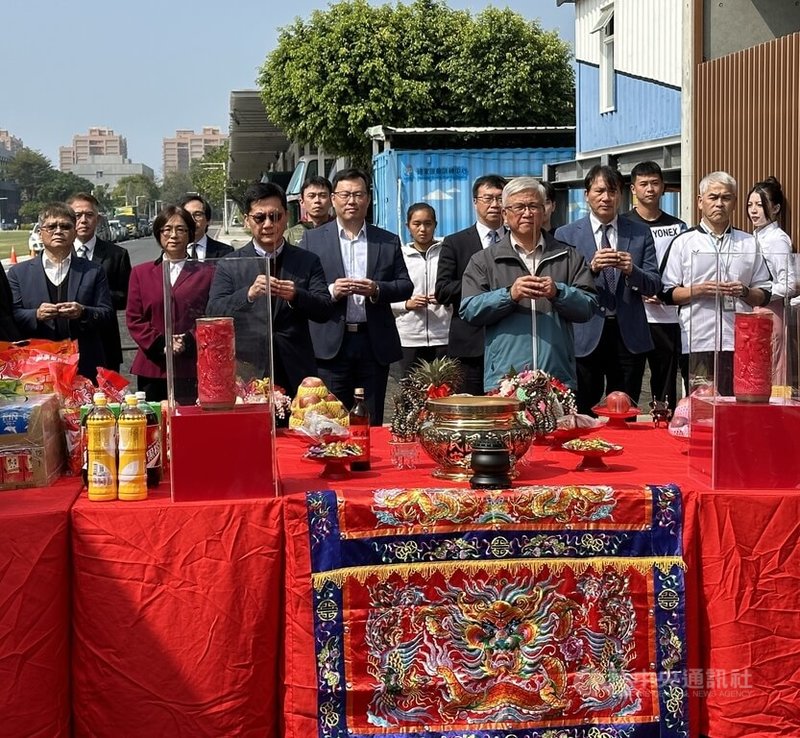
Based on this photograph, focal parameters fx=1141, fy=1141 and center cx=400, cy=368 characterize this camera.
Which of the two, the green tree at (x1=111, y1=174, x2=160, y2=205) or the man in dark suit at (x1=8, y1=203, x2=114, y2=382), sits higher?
the green tree at (x1=111, y1=174, x2=160, y2=205)

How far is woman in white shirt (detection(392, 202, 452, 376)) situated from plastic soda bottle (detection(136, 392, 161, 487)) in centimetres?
321

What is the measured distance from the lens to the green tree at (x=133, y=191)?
575 feet

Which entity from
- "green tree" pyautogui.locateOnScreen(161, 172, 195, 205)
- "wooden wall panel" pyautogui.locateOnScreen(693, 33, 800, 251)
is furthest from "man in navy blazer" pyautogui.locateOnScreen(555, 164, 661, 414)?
"green tree" pyautogui.locateOnScreen(161, 172, 195, 205)

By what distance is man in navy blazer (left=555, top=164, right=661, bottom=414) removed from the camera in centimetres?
536

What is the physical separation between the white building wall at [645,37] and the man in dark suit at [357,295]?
1118 cm

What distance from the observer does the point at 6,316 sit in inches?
201

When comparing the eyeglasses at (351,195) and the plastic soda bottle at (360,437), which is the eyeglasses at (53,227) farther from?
the plastic soda bottle at (360,437)

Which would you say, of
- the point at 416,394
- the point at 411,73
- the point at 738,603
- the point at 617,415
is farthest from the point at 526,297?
the point at 411,73

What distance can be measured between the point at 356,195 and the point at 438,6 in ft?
82.0

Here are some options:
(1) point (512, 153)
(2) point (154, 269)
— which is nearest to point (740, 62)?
(2) point (154, 269)

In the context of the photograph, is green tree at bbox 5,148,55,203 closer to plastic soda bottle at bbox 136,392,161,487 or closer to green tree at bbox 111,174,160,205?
green tree at bbox 111,174,160,205

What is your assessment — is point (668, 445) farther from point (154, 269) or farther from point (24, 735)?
point (154, 269)

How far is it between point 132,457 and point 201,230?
359 centimetres

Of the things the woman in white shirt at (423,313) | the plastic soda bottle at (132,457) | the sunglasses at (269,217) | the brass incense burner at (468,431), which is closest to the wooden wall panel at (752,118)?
the woman in white shirt at (423,313)
